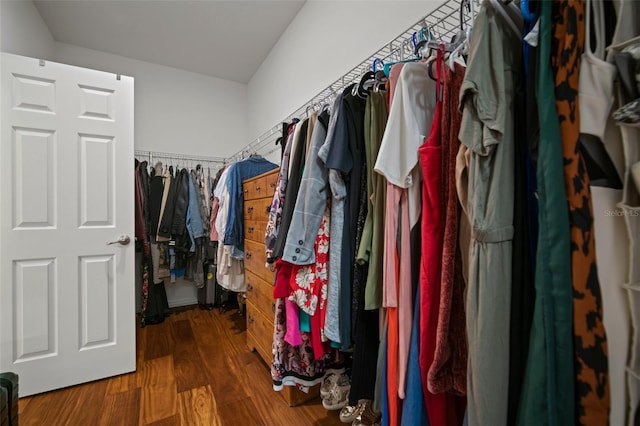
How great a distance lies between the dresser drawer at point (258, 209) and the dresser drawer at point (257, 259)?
0.57 ft

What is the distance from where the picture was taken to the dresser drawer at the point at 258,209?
1.59m

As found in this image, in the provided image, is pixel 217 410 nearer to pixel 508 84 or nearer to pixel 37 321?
pixel 37 321

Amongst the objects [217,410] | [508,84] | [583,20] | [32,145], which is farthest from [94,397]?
[583,20]

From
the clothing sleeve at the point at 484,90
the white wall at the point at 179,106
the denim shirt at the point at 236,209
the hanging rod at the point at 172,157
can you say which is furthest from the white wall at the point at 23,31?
the clothing sleeve at the point at 484,90

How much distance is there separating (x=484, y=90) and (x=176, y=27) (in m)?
2.79

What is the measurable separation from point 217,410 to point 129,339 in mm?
856

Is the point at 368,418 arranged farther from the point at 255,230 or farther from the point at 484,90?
the point at 484,90

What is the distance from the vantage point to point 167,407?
1424 mm

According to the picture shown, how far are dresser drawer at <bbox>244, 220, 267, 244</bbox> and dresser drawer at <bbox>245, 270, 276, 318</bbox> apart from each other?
25 cm

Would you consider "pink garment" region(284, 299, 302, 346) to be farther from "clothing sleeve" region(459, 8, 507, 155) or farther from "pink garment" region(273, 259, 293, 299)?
"clothing sleeve" region(459, 8, 507, 155)

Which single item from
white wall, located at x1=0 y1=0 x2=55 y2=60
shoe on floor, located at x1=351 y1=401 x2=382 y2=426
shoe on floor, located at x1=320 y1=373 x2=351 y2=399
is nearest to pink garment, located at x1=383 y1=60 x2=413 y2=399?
shoe on floor, located at x1=351 y1=401 x2=382 y2=426

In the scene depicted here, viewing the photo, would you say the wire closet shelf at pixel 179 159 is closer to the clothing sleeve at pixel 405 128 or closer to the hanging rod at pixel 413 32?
the hanging rod at pixel 413 32

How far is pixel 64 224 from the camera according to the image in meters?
1.61

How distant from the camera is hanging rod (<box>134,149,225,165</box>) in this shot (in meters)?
2.86
